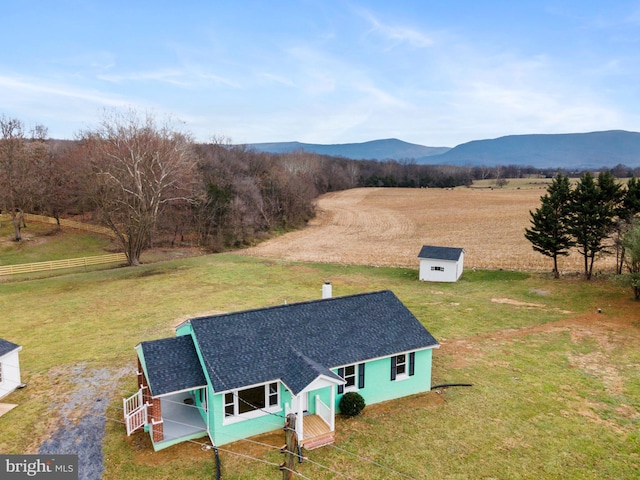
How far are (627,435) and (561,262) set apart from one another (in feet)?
98.3

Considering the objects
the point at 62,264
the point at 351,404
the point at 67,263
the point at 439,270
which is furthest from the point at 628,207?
the point at 62,264

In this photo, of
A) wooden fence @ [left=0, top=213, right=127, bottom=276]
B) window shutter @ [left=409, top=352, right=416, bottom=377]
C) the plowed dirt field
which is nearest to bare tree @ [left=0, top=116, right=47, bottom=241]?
wooden fence @ [left=0, top=213, right=127, bottom=276]

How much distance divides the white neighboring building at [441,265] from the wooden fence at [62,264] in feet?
105

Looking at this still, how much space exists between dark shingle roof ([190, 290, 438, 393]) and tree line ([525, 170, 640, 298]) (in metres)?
22.6

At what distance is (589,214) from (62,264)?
4898cm

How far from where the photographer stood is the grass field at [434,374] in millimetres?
11930

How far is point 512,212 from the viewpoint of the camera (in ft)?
230

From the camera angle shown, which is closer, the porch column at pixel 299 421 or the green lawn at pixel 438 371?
the green lawn at pixel 438 371

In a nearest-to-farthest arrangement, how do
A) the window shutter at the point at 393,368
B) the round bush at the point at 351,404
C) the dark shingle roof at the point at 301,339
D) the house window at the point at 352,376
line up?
the dark shingle roof at the point at 301,339 → the round bush at the point at 351,404 → the house window at the point at 352,376 → the window shutter at the point at 393,368

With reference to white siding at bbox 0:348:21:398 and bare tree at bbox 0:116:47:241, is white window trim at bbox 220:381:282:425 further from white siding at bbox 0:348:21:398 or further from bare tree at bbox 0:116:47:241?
bare tree at bbox 0:116:47:241

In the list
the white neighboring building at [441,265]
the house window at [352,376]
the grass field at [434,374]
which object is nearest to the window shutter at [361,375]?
the house window at [352,376]

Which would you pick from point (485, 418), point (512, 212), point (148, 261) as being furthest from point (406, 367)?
point (512, 212)

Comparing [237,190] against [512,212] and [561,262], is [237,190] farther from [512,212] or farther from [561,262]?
[512,212]

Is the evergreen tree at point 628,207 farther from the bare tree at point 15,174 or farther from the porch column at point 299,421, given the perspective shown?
the bare tree at point 15,174
